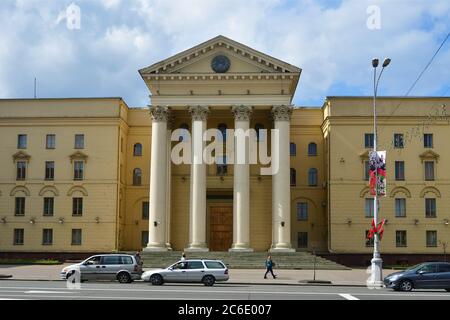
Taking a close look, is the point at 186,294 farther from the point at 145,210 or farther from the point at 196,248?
the point at 145,210

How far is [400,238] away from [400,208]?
8.46 feet

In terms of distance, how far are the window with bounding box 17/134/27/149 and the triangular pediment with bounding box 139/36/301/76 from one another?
13284 millimetres

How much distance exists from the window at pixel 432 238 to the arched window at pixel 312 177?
10.9 m

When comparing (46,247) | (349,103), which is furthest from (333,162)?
(46,247)

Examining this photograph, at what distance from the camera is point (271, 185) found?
54094 mm

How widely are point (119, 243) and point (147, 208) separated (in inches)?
170

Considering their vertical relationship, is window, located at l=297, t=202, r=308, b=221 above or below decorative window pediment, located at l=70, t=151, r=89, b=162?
below

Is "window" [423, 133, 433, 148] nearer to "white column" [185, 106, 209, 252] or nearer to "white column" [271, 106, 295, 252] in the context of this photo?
"white column" [271, 106, 295, 252]

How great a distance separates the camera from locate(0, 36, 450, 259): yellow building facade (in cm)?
5047

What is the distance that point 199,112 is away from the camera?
51031mm

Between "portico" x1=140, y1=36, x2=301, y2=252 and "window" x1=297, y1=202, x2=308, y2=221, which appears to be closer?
"portico" x1=140, y1=36, x2=301, y2=252

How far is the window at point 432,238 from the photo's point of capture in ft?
169

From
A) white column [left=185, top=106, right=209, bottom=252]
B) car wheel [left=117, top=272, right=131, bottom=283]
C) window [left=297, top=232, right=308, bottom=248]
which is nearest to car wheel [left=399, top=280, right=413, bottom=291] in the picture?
car wheel [left=117, top=272, right=131, bottom=283]

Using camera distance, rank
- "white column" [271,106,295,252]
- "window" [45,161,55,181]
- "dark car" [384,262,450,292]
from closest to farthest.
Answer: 1. "dark car" [384,262,450,292]
2. "white column" [271,106,295,252]
3. "window" [45,161,55,181]
